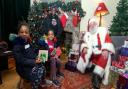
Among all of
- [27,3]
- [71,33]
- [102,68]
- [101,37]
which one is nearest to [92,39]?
[101,37]

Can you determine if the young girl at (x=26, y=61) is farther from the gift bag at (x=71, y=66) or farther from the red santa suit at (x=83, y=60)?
the gift bag at (x=71, y=66)

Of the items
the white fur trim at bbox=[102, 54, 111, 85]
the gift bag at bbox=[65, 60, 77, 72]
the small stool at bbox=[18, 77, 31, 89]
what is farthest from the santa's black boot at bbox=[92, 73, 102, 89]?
the small stool at bbox=[18, 77, 31, 89]

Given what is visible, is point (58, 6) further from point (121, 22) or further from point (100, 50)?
point (100, 50)

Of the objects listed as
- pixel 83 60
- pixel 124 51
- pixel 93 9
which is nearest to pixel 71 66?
pixel 83 60

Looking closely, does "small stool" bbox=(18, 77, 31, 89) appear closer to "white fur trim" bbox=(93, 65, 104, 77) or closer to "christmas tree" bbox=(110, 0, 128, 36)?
"white fur trim" bbox=(93, 65, 104, 77)

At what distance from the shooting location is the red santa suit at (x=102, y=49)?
3352mm

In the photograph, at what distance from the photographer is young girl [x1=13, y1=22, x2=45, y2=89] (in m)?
2.79

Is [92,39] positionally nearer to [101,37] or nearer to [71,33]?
[101,37]

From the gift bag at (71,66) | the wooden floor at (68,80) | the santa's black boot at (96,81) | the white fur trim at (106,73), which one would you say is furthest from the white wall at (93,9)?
the santa's black boot at (96,81)

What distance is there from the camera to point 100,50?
346 cm

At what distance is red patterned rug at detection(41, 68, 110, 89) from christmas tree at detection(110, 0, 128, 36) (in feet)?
3.70

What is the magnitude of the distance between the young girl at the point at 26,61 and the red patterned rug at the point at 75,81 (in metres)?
0.52

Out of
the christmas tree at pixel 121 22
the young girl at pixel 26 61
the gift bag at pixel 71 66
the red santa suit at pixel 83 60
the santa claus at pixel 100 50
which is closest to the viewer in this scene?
the young girl at pixel 26 61

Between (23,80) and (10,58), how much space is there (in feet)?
5.03
